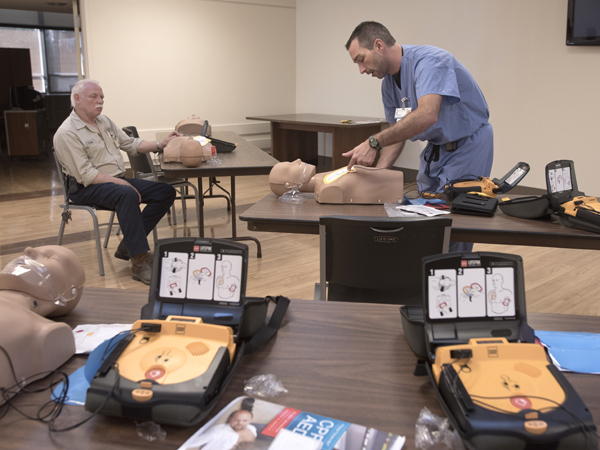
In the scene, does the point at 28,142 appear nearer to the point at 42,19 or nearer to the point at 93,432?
the point at 42,19

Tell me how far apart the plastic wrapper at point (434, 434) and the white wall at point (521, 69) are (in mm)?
4911

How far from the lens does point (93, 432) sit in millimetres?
716

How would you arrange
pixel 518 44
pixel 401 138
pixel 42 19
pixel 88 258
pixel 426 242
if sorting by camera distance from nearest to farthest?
pixel 426 242
pixel 401 138
pixel 88 258
pixel 518 44
pixel 42 19

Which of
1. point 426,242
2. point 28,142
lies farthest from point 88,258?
point 28,142

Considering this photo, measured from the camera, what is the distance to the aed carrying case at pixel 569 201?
176 cm

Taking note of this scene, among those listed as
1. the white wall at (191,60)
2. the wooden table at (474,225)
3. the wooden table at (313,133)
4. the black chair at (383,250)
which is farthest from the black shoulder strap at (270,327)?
the white wall at (191,60)

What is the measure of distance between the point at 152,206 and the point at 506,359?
302 centimetres

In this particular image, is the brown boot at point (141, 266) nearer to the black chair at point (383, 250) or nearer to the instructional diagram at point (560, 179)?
the black chair at point (383, 250)

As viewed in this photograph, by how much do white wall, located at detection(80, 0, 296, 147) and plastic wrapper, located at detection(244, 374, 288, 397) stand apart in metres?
6.08

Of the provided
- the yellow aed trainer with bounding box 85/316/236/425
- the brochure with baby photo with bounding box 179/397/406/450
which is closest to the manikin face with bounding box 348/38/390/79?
the yellow aed trainer with bounding box 85/316/236/425

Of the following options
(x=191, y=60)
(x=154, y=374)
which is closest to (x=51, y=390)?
(x=154, y=374)

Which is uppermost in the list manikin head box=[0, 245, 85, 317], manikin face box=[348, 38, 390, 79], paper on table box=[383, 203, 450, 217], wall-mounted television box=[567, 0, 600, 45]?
wall-mounted television box=[567, 0, 600, 45]

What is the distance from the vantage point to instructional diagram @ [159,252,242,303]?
900 millimetres

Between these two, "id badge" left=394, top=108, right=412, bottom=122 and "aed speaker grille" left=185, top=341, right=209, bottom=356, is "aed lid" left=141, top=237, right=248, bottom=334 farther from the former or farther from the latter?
"id badge" left=394, top=108, right=412, bottom=122
